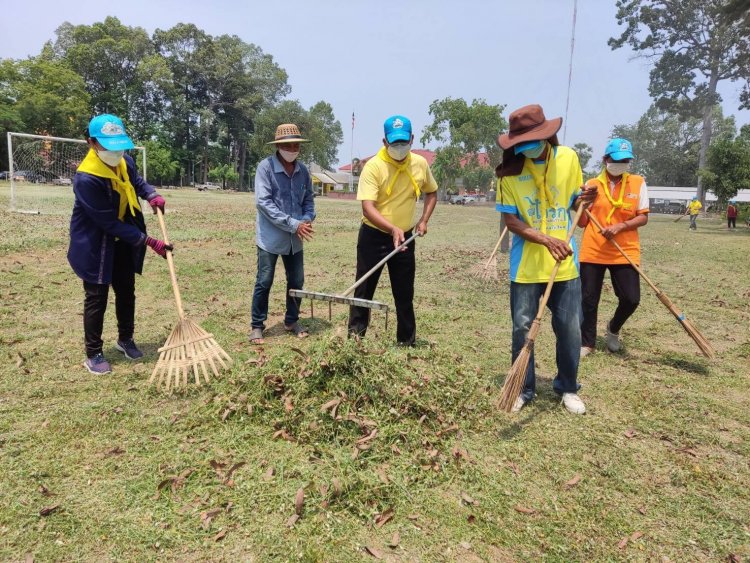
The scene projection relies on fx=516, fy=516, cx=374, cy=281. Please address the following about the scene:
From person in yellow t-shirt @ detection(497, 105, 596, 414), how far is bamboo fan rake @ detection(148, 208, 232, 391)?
7.62 ft

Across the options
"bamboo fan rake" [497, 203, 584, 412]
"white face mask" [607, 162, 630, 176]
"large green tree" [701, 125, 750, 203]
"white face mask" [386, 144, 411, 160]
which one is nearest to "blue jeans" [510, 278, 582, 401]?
"bamboo fan rake" [497, 203, 584, 412]

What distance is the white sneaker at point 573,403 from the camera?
12.0ft

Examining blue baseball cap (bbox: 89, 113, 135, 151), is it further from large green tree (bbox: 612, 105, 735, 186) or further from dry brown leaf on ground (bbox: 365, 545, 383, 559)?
large green tree (bbox: 612, 105, 735, 186)

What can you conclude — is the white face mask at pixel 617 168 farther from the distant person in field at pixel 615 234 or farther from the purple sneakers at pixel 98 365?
the purple sneakers at pixel 98 365

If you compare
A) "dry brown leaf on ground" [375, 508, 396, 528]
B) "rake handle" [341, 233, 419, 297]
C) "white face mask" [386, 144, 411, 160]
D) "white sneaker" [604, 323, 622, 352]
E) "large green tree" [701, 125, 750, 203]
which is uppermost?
"large green tree" [701, 125, 750, 203]

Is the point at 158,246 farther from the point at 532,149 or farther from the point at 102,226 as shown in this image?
the point at 532,149

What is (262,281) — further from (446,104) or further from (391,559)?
(446,104)

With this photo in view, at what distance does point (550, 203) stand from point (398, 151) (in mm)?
1331

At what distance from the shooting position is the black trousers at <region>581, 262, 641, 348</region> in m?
4.83

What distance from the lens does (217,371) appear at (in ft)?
12.9

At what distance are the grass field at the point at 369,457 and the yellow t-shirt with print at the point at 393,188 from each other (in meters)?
1.22

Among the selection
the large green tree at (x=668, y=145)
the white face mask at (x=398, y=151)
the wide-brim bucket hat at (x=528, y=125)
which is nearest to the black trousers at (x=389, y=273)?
the white face mask at (x=398, y=151)

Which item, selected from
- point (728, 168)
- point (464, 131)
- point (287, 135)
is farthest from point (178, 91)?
point (287, 135)

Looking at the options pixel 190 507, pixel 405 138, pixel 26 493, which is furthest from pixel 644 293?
pixel 26 493
